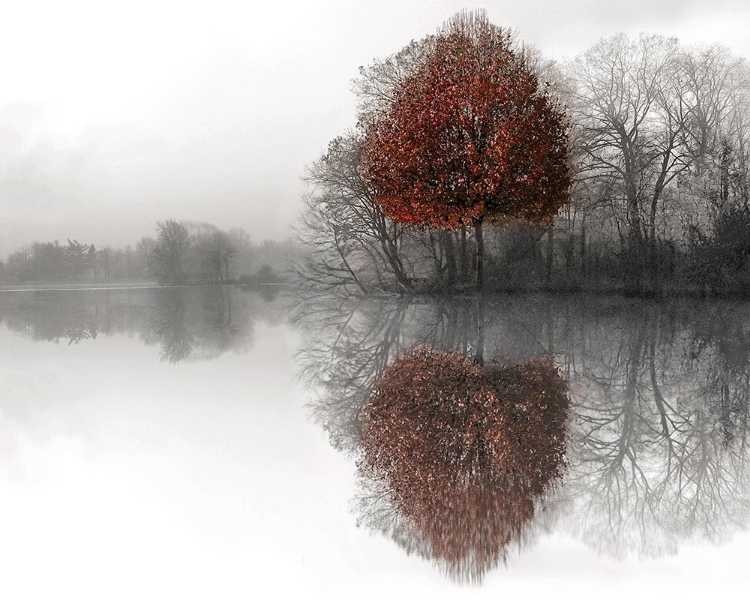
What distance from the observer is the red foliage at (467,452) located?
364 centimetres

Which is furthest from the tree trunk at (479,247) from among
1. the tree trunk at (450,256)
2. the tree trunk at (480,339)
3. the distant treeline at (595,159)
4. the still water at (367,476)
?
the still water at (367,476)

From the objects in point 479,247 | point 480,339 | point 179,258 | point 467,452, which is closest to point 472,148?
point 479,247

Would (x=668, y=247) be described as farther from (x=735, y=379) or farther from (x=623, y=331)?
(x=735, y=379)

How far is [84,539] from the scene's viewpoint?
3.61 meters

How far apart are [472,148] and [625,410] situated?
15708 mm

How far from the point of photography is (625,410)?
21.1 feet

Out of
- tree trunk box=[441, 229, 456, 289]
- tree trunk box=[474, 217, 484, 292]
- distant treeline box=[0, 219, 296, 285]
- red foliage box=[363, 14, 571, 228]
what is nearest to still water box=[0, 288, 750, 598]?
red foliage box=[363, 14, 571, 228]

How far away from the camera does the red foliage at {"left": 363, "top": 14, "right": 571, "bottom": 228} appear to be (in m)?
21.4

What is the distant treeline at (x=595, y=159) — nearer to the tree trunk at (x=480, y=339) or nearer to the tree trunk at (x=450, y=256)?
the tree trunk at (x=450, y=256)

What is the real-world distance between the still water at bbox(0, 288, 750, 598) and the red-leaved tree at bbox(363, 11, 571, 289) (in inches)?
504

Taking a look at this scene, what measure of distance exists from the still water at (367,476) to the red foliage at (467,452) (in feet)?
0.06

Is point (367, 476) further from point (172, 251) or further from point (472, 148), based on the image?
point (172, 251)

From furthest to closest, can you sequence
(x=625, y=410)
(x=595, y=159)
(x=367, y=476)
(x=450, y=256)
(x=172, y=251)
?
(x=172, y=251), (x=595, y=159), (x=450, y=256), (x=625, y=410), (x=367, y=476)

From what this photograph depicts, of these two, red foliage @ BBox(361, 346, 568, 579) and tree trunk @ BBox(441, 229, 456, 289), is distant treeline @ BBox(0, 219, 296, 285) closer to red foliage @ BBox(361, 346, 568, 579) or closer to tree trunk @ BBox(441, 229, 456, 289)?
tree trunk @ BBox(441, 229, 456, 289)
